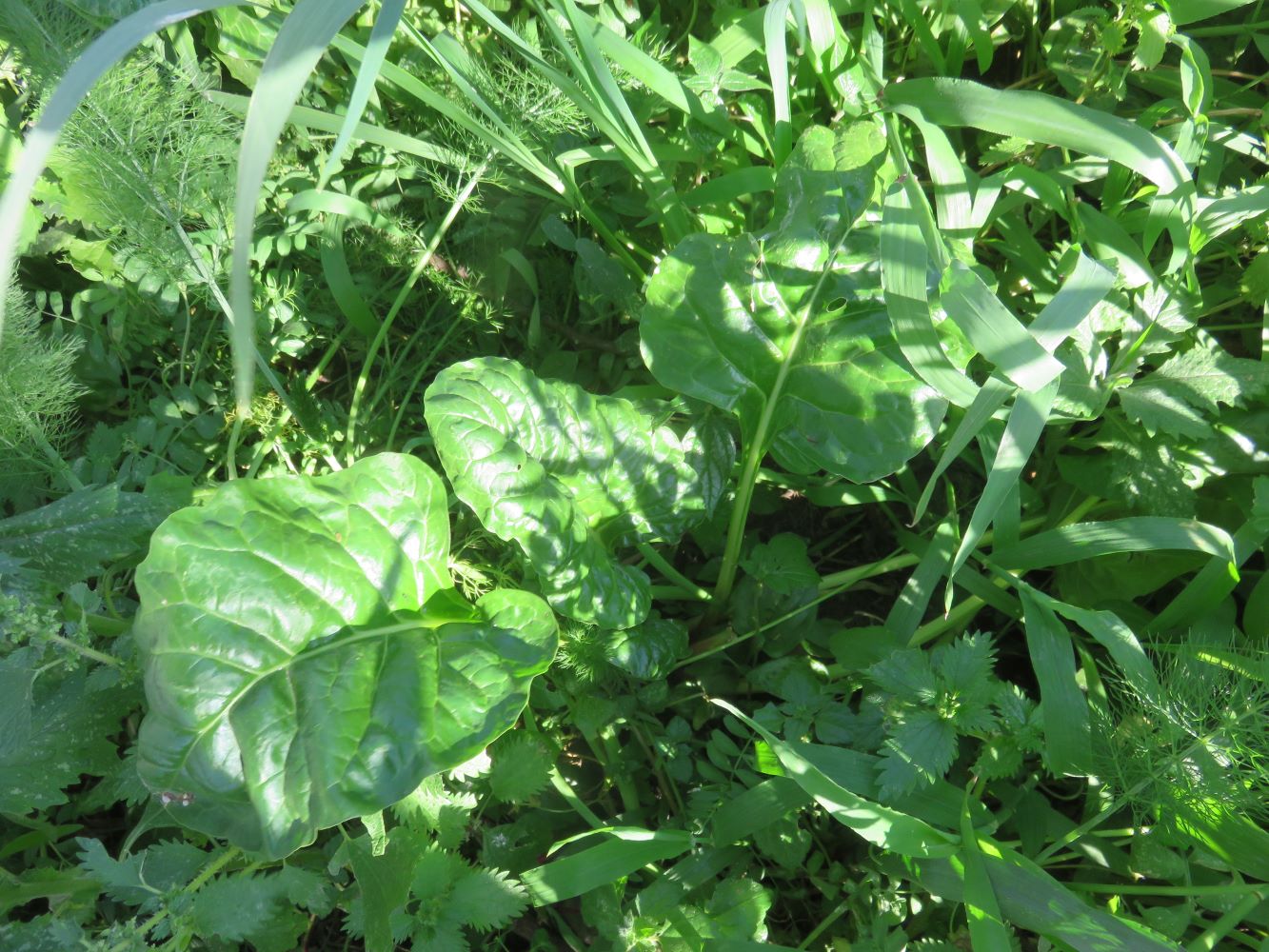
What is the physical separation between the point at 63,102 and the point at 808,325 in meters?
1.14

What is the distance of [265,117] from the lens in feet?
3.11

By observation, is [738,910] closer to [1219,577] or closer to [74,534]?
[1219,577]

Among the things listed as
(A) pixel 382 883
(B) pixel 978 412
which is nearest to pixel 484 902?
(A) pixel 382 883

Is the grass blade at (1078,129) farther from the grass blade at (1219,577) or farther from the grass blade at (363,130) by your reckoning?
the grass blade at (363,130)

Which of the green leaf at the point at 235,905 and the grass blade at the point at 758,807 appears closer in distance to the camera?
the green leaf at the point at 235,905

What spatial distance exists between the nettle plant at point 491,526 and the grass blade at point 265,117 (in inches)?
18.3

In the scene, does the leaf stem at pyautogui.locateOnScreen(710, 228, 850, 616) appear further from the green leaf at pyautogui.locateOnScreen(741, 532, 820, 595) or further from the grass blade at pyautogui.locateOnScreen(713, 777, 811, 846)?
the grass blade at pyautogui.locateOnScreen(713, 777, 811, 846)

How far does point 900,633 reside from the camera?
1704mm

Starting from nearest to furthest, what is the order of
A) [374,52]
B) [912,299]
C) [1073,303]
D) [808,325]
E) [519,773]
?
[374,52], [1073,303], [912,299], [519,773], [808,325]

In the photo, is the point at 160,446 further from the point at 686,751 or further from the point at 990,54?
the point at 990,54

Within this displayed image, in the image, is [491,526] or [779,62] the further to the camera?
[779,62]

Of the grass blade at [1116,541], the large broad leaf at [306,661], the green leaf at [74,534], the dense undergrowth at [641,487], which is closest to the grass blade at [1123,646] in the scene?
the dense undergrowth at [641,487]

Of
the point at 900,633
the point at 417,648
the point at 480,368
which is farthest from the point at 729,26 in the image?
the point at 417,648

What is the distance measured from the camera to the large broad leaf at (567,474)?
1395mm
